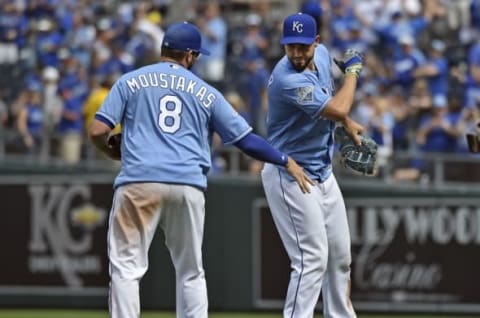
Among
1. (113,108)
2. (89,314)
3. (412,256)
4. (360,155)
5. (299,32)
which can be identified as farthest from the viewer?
(89,314)

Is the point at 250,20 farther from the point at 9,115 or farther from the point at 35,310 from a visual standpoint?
the point at 35,310

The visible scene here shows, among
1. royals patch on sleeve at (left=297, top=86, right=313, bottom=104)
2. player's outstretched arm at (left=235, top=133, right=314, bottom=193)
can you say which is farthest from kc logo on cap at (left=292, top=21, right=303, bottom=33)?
player's outstretched arm at (left=235, top=133, right=314, bottom=193)

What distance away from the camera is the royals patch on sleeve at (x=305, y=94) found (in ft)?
31.0

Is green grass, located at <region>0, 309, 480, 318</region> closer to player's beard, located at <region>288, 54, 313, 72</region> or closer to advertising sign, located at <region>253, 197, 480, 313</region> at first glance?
advertising sign, located at <region>253, 197, 480, 313</region>

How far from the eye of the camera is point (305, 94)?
31.0 ft

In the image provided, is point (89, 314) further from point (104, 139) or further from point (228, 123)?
point (228, 123)

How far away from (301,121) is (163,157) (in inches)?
42.8

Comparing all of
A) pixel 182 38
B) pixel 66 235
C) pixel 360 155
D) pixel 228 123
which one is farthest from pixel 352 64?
pixel 66 235

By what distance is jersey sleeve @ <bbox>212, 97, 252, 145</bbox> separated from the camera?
9.29m

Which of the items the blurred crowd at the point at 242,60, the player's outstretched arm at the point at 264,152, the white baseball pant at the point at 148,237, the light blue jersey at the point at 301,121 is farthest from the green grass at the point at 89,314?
the player's outstretched arm at the point at 264,152

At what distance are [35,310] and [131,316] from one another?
265 inches

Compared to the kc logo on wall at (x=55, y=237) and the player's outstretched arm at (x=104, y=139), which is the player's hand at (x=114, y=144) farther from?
the kc logo on wall at (x=55, y=237)

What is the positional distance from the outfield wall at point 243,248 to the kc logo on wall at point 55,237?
0.5 inches

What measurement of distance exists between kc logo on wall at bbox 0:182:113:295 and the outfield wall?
12mm
